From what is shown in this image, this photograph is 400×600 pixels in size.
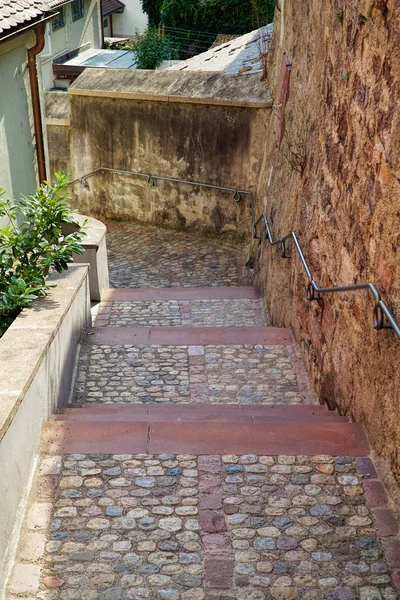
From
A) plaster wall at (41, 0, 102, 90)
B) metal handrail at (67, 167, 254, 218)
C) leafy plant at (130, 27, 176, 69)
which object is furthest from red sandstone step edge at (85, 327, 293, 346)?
leafy plant at (130, 27, 176, 69)

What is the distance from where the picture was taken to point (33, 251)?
5.73m

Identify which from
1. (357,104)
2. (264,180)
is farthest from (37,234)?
(264,180)

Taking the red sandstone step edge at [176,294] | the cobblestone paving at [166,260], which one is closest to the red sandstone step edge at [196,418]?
the red sandstone step edge at [176,294]

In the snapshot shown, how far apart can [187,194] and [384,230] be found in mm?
8394

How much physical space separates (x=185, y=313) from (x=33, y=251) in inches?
111

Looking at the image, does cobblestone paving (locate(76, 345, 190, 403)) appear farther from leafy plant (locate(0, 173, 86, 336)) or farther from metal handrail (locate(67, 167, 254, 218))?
metal handrail (locate(67, 167, 254, 218))

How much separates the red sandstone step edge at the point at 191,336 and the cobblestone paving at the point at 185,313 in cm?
80

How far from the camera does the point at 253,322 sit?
8203 millimetres

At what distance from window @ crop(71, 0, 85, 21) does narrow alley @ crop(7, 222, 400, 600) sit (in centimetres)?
2133

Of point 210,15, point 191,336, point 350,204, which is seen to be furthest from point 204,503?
point 210,15

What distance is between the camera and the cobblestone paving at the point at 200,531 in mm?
3215

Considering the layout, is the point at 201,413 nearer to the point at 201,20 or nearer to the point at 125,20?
the point at 201,20

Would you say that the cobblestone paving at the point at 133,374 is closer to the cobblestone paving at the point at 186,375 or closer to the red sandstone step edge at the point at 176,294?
the cobblestone paving at the point at 186,375

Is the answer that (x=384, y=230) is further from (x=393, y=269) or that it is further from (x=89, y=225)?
(x=89, y=225)
